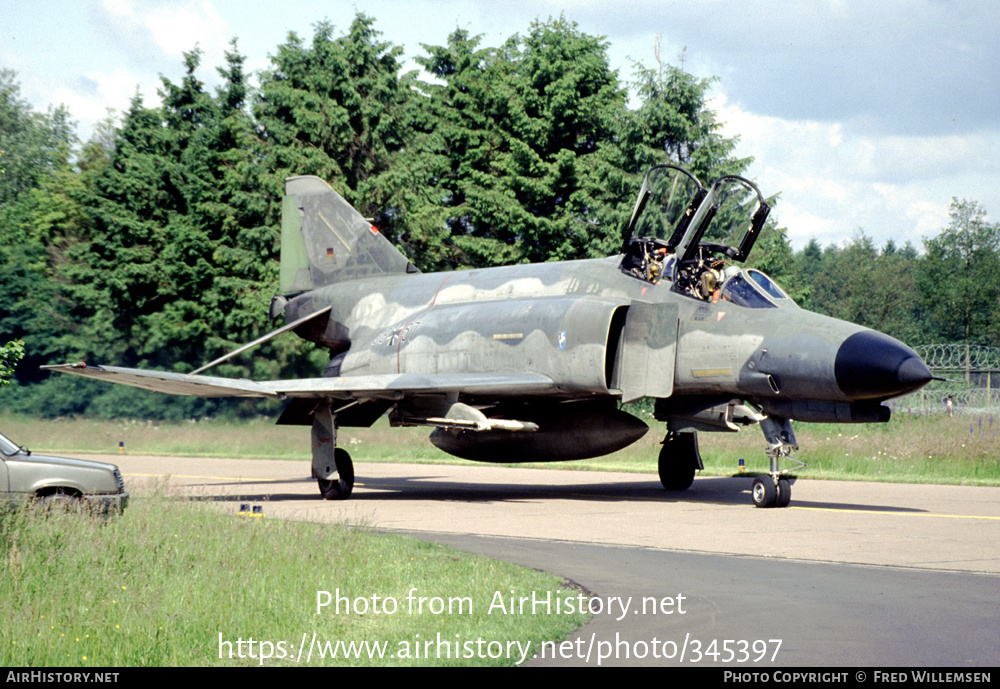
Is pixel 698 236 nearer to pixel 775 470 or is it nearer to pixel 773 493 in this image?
pixel 775 470

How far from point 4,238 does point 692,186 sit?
3886 centimetres

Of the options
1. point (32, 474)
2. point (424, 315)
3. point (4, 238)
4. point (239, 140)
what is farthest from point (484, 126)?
point (32, 474)

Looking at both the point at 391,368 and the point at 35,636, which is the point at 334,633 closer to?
the point at 35,636

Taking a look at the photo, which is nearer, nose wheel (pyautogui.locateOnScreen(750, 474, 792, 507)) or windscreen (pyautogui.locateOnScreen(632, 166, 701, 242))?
nose wheel (pyautogui.locateOnScreen(750, 474, 792, 507))

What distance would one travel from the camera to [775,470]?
1373 centimetres

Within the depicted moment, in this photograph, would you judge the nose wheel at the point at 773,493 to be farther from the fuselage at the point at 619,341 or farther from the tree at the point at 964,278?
the tree at the point at 964,278

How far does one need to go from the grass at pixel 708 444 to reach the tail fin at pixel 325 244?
509 centimetres

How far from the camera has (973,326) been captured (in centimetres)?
5550

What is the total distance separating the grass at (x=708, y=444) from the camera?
19.0 metres

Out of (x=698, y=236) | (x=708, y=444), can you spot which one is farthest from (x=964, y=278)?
(x=698, y=236)

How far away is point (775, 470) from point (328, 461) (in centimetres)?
696

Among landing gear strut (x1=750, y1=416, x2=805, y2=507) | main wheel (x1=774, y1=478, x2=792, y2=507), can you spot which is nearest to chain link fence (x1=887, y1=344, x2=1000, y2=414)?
landing gear strut (x1=750, y1=416, x2=805, y2=507)

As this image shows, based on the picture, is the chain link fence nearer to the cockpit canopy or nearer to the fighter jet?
the cockpit canopy

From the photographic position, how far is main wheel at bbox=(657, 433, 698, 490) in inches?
666
